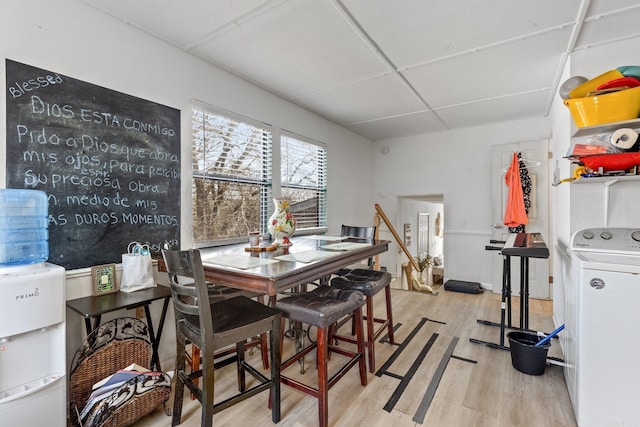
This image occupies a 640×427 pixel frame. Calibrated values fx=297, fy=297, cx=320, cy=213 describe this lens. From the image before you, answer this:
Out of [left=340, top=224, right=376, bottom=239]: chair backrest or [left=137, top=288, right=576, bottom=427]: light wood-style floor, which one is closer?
[left=137, top=288, right=576, bottom=427]: light wood-style floor

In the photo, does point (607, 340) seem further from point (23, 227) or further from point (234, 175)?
point (23, 227)

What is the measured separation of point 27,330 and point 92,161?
1026 millimetres

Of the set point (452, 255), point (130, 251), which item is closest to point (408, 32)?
point (130, 251)

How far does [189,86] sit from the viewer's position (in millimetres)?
2438

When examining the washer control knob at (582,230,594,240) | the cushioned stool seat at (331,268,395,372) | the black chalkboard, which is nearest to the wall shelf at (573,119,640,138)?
the washer control knob at (582,230,594,240)

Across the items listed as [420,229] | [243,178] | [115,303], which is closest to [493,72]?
[243,178]

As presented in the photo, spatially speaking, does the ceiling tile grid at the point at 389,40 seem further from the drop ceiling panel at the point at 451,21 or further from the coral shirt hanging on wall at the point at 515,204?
the coral shirt hanging on wall at the point at 515,204

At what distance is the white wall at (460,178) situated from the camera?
445 cm

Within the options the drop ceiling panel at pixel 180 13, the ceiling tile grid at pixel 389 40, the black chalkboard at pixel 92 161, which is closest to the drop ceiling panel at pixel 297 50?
the ceiling tile grid at pixel 389 40

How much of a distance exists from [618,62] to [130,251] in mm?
3818

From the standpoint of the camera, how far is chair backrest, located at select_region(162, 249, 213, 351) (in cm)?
135

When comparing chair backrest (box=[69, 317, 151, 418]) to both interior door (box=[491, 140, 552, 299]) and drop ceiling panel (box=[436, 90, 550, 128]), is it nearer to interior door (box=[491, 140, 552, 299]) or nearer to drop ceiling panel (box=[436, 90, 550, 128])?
drop ceiling panel (box=[436, 90, 550, 128])

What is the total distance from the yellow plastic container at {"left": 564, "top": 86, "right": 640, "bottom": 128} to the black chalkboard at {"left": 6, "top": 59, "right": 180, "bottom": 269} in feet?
9.40

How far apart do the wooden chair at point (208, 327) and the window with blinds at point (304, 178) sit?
1995 mm
